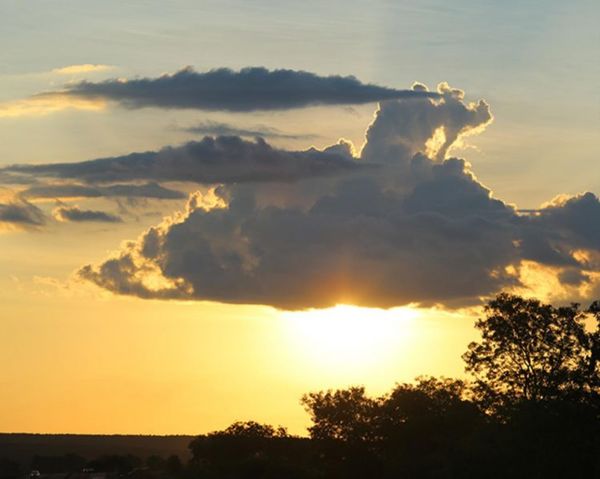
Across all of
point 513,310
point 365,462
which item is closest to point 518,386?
point 513,310

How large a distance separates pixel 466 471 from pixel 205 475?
46042 millimetres

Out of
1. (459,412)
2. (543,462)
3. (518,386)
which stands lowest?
(543,462)

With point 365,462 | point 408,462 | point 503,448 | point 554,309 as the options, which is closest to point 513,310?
point 554,309

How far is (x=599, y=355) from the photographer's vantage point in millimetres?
143750

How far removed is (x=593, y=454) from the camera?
129125mm

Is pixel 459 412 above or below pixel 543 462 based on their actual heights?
above

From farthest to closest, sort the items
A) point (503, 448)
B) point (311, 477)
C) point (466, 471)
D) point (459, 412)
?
point (459, 412) → point (311, 477) → point (466, 471) → point (503, 448)

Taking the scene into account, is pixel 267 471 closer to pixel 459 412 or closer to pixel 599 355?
pixel 459 412

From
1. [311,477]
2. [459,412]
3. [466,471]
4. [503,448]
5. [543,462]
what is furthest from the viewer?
[459,412]

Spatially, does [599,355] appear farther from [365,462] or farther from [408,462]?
[365,462]

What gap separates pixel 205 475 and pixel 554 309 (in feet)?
180

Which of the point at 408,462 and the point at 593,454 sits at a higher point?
the point at 408,462

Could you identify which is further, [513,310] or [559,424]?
[513,310]

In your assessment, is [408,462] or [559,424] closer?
[559,424]
